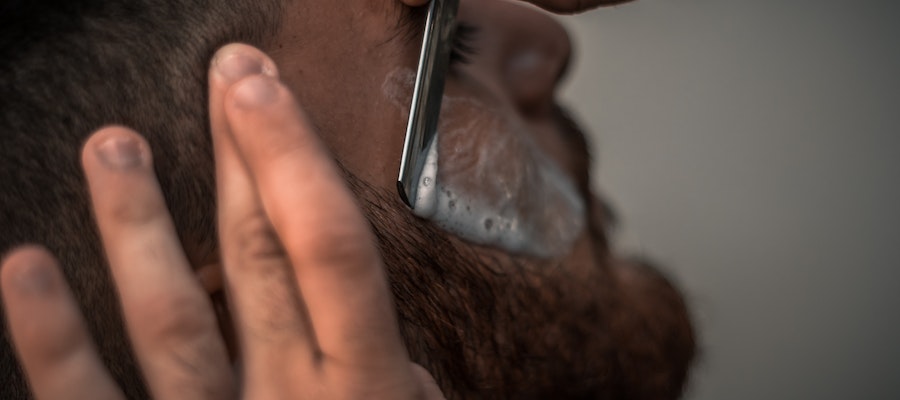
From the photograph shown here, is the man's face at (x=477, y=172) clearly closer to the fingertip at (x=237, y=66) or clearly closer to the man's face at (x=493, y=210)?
the man's face at (x=493, y=210)

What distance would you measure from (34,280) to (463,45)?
39 cm

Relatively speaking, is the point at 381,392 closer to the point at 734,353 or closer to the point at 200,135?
the point at 200,135

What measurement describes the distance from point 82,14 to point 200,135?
116 millimetres

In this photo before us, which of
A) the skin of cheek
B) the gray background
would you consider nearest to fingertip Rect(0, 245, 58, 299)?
the skin of cheek

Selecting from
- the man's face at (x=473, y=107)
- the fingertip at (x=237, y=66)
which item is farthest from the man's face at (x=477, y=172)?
the fingertip at (x=237, y=66)

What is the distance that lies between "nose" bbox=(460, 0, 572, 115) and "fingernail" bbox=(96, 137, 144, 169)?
373 mm

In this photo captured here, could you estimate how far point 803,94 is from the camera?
3.40 feet

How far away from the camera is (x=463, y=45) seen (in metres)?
0.69

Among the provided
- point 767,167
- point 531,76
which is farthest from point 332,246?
point 767,167

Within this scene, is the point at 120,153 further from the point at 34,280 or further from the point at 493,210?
the point at 493,210

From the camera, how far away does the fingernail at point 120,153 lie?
1.45 feet

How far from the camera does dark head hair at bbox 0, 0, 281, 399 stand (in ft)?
1.77

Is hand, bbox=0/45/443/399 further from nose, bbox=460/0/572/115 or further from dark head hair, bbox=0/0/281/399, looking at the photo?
nose, bbox=460/0/572/115

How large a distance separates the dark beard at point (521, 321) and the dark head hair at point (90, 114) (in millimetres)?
130
